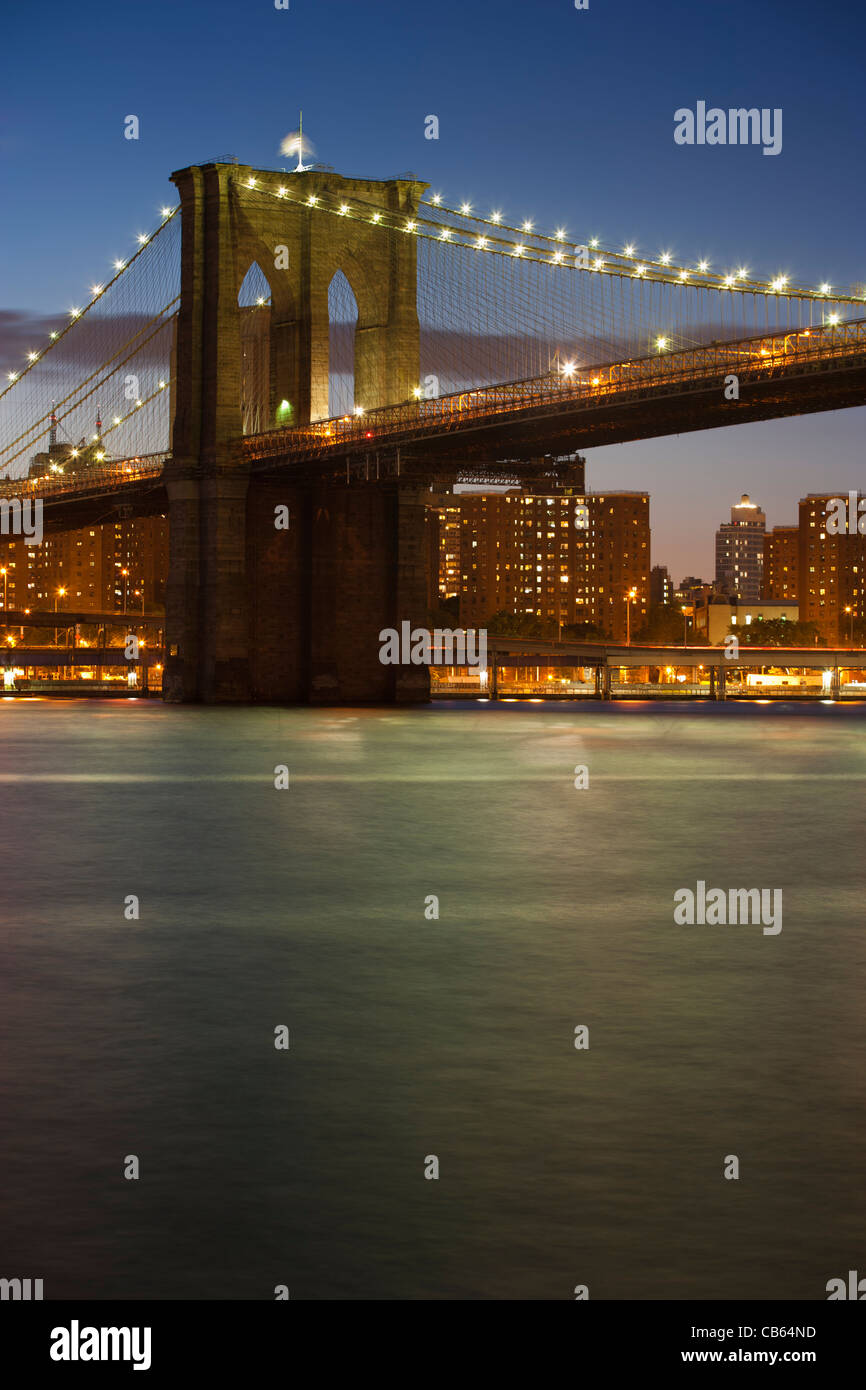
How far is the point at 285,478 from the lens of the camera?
78.9m

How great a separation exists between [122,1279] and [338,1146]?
5.62 ft

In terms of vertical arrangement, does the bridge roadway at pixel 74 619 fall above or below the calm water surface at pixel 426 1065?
above

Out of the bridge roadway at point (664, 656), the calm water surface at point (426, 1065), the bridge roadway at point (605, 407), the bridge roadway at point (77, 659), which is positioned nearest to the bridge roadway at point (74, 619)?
the bridge roadway at point (77, 659)

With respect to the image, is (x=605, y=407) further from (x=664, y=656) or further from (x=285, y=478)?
(x=664, y=656)

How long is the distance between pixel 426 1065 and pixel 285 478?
70.8 meters

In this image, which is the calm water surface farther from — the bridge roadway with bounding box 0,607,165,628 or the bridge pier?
the bridge roadway with bounding box 0,607,165,628

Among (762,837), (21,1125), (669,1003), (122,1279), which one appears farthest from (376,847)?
(122,1279)

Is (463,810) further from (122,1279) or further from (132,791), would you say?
(122,1279)

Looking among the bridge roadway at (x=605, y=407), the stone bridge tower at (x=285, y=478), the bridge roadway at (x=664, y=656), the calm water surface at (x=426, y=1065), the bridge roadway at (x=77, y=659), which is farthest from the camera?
the bridge roadway at (x=77, y=659)

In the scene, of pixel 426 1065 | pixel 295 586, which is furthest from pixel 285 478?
pixel 426 1065

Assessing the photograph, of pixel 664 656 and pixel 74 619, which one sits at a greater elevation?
pixel 74 619

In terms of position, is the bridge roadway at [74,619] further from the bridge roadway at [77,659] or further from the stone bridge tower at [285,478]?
the stone bridge tower at [285,478]

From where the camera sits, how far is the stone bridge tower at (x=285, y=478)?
7812 cm

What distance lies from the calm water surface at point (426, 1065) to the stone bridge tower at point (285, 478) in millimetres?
55956
